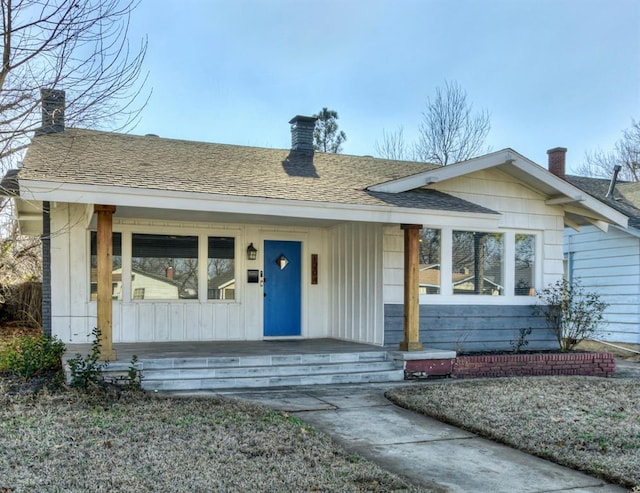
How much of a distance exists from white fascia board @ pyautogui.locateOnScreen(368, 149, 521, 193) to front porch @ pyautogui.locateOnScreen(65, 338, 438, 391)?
2711 millimetres

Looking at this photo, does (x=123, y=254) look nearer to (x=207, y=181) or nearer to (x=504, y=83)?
(x=207, y=181)

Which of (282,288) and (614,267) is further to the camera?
(614,267)

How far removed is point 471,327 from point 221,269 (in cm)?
469

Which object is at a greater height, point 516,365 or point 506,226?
point 506,226

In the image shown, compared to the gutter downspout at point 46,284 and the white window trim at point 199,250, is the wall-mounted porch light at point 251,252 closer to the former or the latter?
the white window trim at point 199,250

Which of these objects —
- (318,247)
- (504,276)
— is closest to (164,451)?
(318,247)

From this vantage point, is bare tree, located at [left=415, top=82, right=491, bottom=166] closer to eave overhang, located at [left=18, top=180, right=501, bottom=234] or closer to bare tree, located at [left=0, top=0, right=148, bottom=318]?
eave overhang, located at [left=18, top=180, right=501, bottom=234]

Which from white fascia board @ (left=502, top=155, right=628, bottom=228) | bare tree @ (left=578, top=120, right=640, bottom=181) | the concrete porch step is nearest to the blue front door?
the concrete porch step

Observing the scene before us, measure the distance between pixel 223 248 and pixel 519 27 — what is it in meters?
12.3

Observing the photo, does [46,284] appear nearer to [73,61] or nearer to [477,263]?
[73,61]

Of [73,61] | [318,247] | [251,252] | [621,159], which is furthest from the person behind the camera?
[621,159]

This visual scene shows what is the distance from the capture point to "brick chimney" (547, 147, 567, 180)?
15461mm

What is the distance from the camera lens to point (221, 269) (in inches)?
412

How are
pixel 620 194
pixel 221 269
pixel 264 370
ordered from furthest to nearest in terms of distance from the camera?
pixel 620 194 < pixel 221 269 < pixel 264 370
